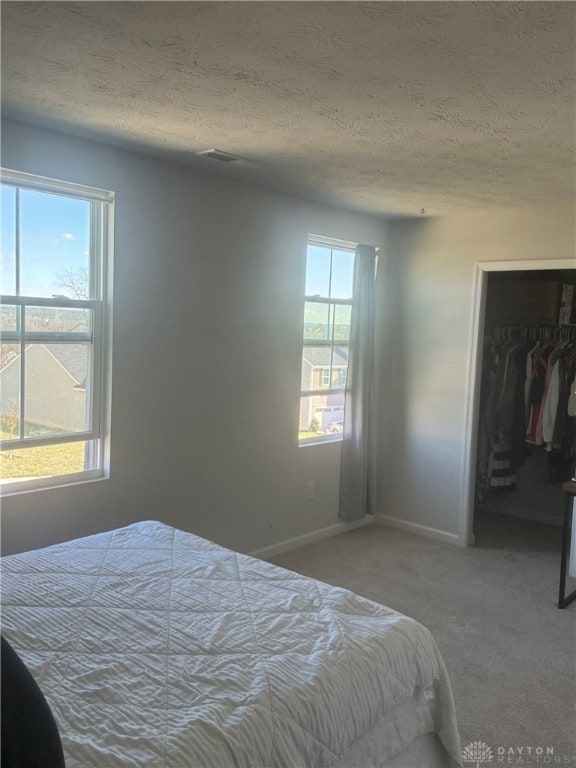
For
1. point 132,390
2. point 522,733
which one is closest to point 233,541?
point 132,390

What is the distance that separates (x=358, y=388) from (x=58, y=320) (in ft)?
7.68

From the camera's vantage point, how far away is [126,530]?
2.70 m

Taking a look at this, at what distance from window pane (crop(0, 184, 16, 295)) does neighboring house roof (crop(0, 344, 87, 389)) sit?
34 cm

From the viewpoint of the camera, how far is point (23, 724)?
3.78 ft

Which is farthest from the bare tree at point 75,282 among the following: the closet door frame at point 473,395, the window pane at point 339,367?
the closet door frame at point 473,395

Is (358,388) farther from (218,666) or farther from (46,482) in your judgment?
(218,666)

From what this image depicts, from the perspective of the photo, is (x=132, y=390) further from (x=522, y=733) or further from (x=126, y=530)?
(x=522, y=733)

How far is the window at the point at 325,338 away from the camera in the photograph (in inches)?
176

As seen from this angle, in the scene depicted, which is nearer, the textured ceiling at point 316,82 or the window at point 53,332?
the textured ceiling at point 316,82

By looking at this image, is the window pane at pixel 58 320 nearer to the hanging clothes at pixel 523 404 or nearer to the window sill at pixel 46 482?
the window sill at pixel 46 482

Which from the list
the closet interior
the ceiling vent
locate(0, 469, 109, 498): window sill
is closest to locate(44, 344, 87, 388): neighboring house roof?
locate(0, 469, 109, 498): window sill

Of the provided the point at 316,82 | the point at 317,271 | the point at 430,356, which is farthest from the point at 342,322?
the point at 316,82

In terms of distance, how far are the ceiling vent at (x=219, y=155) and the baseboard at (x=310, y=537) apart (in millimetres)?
2372

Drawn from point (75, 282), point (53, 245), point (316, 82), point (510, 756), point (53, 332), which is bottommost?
point (510, 756)
